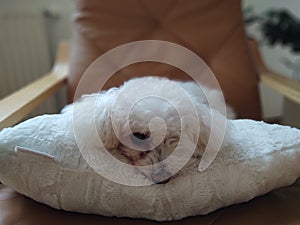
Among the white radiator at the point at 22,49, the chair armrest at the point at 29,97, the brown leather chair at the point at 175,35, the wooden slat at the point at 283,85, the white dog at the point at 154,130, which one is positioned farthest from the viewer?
the white radiator at the point at 22,49

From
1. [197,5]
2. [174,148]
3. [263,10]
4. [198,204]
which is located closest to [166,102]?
[174,148]

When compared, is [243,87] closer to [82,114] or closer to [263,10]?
[82,114]

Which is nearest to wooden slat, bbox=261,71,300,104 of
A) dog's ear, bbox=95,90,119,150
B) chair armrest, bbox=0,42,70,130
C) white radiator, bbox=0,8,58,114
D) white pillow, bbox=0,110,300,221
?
white pillow, bbox=0,110,300,221

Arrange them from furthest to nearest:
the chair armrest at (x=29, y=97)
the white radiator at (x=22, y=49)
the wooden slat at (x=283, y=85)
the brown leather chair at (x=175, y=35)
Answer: the white radiator at (x=22, y=49), the brown leather chair at (x=175, y=35), the wooden slat at (x=283, y=85), the chair armrest at (x=29, y=97)

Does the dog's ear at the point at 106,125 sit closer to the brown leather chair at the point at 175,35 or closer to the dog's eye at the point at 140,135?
the dog's eye at the point at 140,135

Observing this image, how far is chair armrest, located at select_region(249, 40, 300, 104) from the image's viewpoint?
3.54ft

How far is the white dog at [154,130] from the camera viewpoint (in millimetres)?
677

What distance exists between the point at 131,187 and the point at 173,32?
71 centimetres

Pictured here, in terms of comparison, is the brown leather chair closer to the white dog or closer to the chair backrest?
the chair backrest

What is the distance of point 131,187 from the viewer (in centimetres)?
70

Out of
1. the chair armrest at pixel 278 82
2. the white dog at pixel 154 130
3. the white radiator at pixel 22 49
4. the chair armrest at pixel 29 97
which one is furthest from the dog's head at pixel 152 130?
the white radiator at pixel 22 49

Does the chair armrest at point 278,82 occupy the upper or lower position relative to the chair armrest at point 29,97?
upper

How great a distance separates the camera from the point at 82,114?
0.72 meters

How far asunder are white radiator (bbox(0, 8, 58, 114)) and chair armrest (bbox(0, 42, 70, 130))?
0.28 metres
